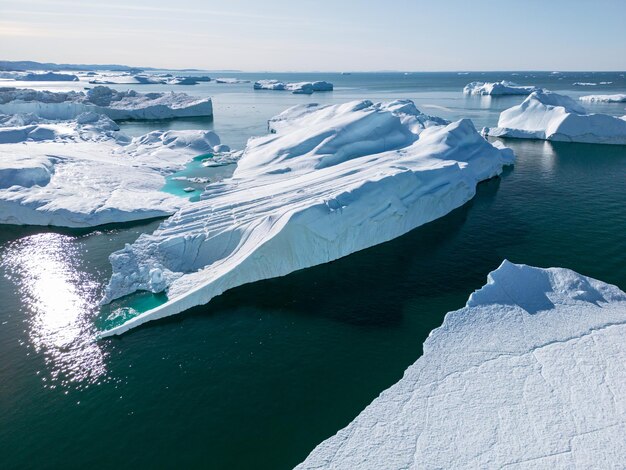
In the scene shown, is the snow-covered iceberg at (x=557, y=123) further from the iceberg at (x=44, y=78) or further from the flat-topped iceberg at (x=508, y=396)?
the iceberg at (x=44, y=78)

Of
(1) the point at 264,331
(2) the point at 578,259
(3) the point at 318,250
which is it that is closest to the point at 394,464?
(1) the point at 264,331

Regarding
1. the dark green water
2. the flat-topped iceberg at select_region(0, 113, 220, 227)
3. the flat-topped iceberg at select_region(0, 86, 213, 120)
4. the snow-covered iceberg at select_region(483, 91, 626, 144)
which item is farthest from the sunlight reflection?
the snow-covered iceberg at select_region(483, 91, 626, 144)

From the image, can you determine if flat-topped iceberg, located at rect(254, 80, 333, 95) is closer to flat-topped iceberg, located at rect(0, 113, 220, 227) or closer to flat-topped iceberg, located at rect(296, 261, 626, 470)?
flat-topped iceberg, located at rect(0, 113, 220, 227)

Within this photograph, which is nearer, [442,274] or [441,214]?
[442,274]

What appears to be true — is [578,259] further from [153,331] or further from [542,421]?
[153,331]

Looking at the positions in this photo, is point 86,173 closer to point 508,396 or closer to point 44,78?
point 508,396
